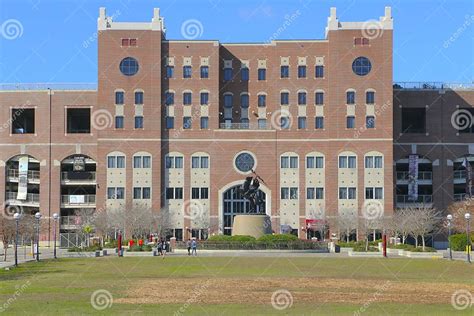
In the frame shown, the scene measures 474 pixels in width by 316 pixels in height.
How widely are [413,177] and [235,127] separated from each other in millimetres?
23953

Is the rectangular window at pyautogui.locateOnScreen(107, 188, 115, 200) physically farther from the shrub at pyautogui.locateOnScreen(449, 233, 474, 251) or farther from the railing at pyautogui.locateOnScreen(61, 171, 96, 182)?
the shrub at pyautogui.locateOnScreen(449, 233, 474, 251)

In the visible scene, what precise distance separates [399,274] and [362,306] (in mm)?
17697

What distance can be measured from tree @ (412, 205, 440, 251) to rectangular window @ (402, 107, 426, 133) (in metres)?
15.6

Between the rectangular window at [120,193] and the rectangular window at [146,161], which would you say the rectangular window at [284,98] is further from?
the rectangular window at [120,193]

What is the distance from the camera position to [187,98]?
113 metres

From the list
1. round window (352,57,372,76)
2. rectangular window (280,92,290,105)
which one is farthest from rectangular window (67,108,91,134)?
round window (352,57,372,76)

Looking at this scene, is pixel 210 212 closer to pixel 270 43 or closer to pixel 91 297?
pixel 270 43

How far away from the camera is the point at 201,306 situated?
2823 centimetres

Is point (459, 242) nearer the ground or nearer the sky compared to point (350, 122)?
nearer the ground

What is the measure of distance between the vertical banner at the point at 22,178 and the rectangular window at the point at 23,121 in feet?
17.5

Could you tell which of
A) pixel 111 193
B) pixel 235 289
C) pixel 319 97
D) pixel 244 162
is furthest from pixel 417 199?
pixel 235 289

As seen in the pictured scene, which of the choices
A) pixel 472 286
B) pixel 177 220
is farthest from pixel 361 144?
pixel 472 286

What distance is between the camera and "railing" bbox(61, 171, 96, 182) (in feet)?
384

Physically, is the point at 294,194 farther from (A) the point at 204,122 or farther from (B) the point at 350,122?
(A) the point at 204,122
